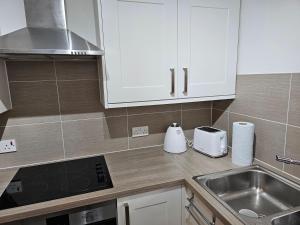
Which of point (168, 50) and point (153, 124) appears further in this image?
point (153, 124)

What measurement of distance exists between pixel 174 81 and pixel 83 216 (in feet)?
3.06

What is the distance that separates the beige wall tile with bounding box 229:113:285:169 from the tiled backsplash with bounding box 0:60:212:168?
73 centimetres

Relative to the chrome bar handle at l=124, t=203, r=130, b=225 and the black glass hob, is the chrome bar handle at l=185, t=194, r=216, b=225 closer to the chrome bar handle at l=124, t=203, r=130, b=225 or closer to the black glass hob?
the chrome bar handle at l=124, t=203, r=130, b=225

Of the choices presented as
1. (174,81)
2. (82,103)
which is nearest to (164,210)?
(174,81)

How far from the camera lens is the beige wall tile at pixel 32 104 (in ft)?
4.50

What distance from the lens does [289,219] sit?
0.95 metres

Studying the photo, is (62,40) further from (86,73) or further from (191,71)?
Result: (191,71)

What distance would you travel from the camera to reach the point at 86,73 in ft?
4.89

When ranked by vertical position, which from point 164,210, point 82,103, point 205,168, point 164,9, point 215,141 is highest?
point 164,9

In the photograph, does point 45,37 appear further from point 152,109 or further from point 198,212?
point 198,212

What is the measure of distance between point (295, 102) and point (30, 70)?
159cm

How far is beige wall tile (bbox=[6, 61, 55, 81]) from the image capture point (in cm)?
134

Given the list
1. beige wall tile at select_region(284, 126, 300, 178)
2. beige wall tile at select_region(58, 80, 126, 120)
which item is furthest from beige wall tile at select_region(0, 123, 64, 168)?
beige wall tile at select_region(284, 126, 300, 178)

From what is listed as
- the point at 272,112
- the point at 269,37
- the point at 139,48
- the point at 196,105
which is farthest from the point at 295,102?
the point at 139,48
